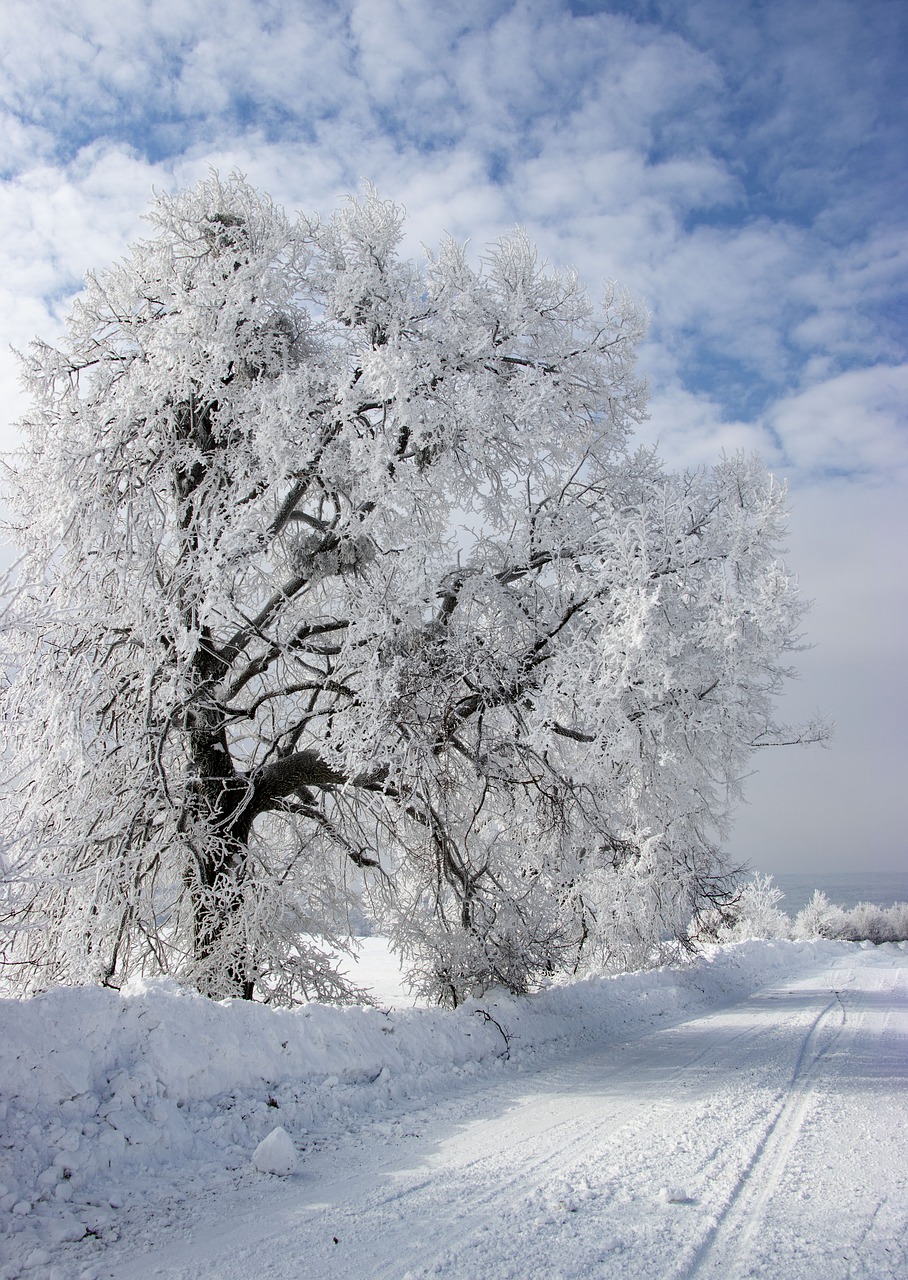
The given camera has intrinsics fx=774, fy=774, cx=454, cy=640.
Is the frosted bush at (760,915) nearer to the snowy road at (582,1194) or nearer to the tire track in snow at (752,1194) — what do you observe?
the tire track in snow at (752,1194)

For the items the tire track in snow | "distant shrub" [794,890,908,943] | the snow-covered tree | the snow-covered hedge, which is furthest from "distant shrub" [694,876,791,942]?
the tire track in snow

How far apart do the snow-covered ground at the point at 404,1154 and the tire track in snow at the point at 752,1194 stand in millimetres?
15

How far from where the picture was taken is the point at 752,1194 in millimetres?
3736

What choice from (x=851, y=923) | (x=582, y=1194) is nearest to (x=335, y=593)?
(x=582, y=1194)

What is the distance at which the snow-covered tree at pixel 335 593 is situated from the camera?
7113 millimetres

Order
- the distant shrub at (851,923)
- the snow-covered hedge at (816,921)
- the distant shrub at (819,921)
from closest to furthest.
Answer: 1. the snow-covered hedge at (816,921)
2. the distant shrub at (819,921)
3. the distant shrub at (851,923)

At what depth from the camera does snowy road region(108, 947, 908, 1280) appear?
303 centimetres

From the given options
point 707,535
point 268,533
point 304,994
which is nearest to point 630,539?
point 707,535

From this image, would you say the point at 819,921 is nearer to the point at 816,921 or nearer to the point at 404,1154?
the point at 816,921

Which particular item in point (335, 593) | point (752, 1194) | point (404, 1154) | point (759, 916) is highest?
point (335, 593)

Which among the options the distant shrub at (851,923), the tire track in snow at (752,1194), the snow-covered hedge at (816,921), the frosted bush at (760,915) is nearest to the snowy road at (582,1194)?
the tire track in snow at (752,1194)

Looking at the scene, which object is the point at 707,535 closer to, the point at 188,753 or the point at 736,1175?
the point at 736,1175

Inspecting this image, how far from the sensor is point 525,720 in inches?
287

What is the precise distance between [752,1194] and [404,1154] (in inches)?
70.7
